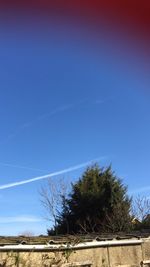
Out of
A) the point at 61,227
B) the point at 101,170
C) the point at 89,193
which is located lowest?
the point at 61,227

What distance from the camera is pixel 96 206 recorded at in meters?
35.6

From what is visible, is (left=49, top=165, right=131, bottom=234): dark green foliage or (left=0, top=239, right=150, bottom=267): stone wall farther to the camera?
(left=49, top=165, right=131, bottom=234): dark green foliage

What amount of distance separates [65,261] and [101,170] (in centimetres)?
2599

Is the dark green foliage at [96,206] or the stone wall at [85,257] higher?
the dark green foliage at [96,206]

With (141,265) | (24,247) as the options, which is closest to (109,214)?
(141,265)

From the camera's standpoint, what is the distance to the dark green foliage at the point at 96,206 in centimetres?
3459

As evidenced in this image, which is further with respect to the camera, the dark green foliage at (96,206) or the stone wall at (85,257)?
the dark green foliage at (96,206)

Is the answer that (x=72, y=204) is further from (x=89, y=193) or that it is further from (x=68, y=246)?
(x=68, y=246)

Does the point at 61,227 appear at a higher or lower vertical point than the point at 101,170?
lower

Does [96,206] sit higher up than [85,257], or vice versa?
[96,206]

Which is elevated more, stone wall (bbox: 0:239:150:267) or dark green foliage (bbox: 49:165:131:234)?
dark green foliage (bbox: 49:165:131:234)

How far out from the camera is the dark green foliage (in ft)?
113

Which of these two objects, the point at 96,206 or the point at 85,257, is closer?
the point at 85,257

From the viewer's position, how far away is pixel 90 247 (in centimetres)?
1424
